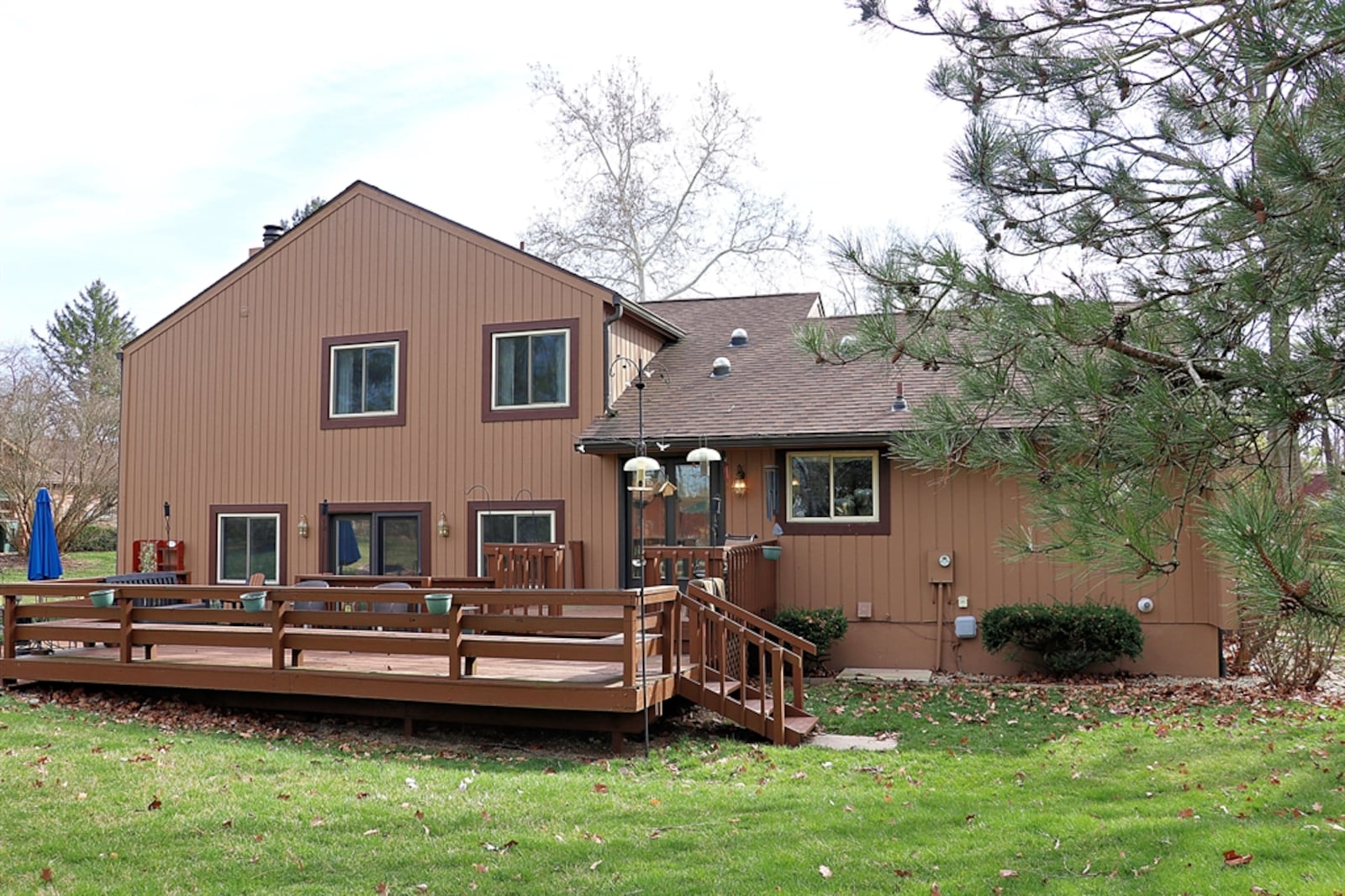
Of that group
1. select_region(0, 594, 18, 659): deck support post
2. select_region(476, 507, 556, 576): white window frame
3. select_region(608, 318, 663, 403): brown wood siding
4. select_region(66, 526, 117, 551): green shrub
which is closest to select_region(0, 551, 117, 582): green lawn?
select_region(66, 526, 117, 551): green shrub

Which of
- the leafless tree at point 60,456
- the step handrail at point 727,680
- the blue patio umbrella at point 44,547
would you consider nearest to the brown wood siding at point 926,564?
the step handrail at point 727,680

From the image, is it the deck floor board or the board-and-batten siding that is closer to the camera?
the deck floor board

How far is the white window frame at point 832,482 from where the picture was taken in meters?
12.1

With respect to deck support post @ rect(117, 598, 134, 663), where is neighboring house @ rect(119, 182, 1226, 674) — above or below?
above

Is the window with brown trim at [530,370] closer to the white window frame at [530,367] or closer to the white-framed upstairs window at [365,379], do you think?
the white window frame at [530,367]

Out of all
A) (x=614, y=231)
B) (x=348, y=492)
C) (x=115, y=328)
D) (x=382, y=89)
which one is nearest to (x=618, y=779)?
(x=348, y=492)

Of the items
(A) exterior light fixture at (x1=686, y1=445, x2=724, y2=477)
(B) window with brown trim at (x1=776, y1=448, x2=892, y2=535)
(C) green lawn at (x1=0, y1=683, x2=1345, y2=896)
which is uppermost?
(A) exterior light fixture at (x1=686, y1=445, x2=724, y2=477)

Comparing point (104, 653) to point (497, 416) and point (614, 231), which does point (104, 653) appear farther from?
point (614, 231)

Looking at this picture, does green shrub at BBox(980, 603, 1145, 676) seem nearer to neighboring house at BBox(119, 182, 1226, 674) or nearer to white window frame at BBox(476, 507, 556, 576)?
neighboring house at BBox(119, 182, 1226, 674)

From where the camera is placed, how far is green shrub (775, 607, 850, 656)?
1123 cm

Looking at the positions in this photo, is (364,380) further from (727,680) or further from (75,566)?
(75,566)

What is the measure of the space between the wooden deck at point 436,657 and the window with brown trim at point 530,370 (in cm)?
403

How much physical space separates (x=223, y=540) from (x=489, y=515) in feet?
13.4

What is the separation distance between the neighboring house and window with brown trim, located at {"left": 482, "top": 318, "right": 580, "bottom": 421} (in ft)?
0.10
